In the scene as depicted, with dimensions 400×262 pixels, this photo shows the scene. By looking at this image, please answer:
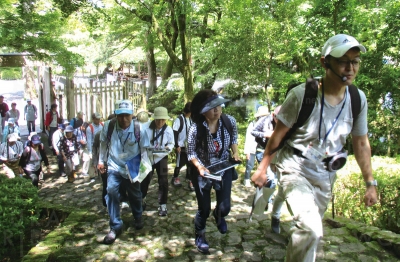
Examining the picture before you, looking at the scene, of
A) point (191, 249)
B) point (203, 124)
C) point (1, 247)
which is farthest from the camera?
point (1, 247)

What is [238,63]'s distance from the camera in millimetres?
9648

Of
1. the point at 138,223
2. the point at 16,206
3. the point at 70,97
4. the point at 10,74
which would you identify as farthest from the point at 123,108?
the point at 10,74

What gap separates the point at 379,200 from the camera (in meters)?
5.17

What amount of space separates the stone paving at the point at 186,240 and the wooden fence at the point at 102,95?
29.3 feet

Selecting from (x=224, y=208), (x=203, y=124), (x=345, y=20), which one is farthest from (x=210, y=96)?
(x=345, y=20)

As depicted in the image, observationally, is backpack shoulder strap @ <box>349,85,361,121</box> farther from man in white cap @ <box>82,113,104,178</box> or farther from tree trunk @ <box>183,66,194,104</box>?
tree trunk @ <box>183,66,194,104</box>

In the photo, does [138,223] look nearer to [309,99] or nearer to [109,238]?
[109,238]

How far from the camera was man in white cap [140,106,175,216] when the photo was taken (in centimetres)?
550

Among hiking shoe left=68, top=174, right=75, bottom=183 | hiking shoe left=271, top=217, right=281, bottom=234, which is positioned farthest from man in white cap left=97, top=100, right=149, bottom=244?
hiking shoe left=68, top=174, right=75, bottom=183

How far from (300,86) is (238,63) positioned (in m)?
7.01

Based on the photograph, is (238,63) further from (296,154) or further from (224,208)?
(296,154)

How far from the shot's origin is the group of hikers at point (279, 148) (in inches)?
104

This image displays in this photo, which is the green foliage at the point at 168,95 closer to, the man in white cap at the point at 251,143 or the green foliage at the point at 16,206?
the man in white cap at the point at 251,143

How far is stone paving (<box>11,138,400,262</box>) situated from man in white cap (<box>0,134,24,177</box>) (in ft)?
6.11
